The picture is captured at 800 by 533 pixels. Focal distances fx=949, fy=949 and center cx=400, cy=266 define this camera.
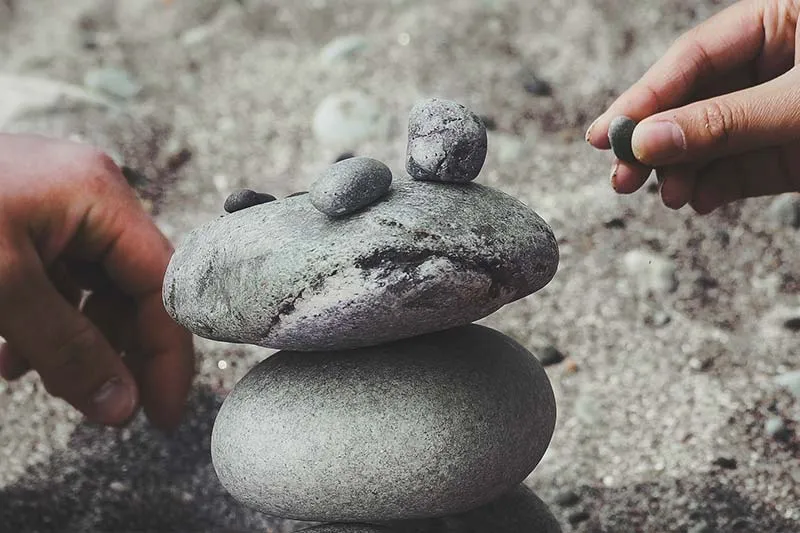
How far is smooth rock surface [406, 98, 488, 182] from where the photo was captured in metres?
1.42

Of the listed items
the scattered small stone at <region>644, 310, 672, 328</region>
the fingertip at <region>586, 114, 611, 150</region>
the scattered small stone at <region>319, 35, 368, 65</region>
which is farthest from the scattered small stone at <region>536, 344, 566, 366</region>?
the scattered small stone at <region>319, 35, 368, 65</region>

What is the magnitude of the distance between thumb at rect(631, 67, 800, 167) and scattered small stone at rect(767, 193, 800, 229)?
1301 millimetres

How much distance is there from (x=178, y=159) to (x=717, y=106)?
2.24m

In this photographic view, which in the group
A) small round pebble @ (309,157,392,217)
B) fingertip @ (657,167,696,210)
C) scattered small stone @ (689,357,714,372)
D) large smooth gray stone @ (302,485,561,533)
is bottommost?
scattered small stone @ (689,357,714,372)

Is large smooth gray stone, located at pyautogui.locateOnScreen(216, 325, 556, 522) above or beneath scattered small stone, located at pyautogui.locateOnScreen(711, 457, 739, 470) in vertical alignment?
above

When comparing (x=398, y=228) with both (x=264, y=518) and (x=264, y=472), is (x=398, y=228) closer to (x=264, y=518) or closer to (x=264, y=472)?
(x=264, y=472)

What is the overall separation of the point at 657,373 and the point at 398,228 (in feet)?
4.37

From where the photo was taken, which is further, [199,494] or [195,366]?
[195,366]

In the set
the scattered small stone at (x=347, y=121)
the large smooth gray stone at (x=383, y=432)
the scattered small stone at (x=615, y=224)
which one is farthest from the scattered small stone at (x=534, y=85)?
the large smooth gray stone at (x=383, y=432)

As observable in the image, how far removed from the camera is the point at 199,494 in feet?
7.32

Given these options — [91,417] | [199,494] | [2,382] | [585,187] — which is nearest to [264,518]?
[199,494]

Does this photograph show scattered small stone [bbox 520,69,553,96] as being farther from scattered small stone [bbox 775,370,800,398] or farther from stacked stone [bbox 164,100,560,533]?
stacked stone [bbox 164,100,560,533]

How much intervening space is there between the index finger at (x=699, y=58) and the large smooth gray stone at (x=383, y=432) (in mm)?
767

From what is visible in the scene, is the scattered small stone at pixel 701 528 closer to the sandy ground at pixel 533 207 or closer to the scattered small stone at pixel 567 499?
the sandy ground at pixel 533 207
